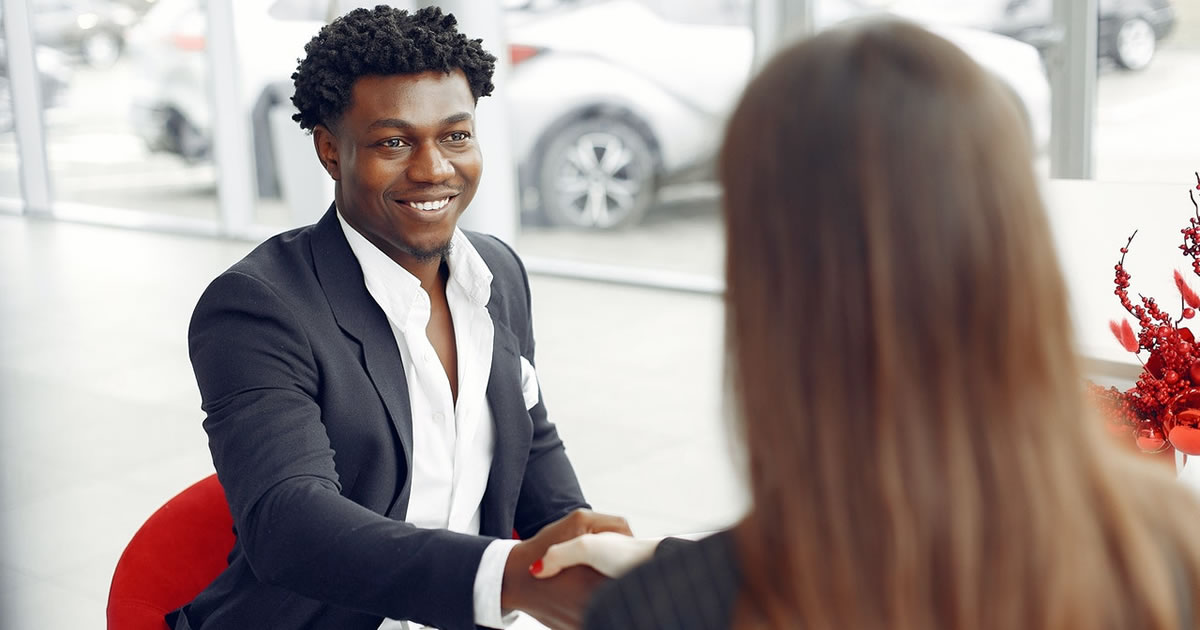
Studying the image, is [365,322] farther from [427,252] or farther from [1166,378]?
[1166,378]

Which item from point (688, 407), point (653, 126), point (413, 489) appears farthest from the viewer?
point (653, 126)

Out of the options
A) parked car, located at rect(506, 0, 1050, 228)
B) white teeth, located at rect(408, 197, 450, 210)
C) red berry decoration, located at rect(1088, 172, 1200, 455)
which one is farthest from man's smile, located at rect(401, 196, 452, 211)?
parked car, located at rect(506, 0, 1050, 228)

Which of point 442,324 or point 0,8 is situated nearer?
point 442,324

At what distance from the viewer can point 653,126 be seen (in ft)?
20.5

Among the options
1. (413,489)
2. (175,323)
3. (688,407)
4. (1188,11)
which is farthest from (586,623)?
(175,323)

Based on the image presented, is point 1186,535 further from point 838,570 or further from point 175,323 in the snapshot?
point 175,323

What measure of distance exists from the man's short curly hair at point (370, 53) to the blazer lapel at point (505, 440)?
36 cm

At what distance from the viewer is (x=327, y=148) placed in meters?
1.64

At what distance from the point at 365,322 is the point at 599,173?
4919 millimetres

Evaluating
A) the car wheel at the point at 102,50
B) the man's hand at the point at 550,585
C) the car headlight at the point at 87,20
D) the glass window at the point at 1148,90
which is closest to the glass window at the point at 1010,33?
the glass window at the point at 1148,90

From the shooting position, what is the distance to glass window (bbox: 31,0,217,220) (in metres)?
6.89

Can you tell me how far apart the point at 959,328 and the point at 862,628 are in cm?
18

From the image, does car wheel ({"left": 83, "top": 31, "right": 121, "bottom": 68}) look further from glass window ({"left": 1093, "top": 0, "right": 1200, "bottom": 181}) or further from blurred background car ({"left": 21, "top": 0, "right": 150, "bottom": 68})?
glass window ({"left": 1093, "top": 0, "right": 1200, "bottom": 181})

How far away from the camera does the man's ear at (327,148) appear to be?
1621 millimetres
